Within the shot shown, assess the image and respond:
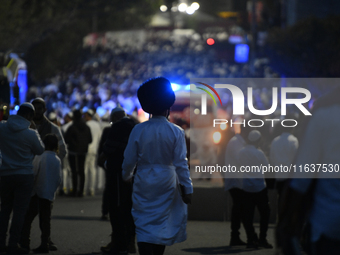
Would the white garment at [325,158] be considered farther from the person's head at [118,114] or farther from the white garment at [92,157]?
the white garment at [92,157]

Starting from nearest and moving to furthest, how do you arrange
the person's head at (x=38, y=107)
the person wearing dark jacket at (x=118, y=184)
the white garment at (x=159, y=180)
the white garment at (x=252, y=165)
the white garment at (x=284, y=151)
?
the white garment at (x=159, y=180) < the person wearing dark jacket at (x=118, y=184) < the person's head at (x=38, y=107) < the white garment at (x=252, y=165) < the white garment at (x=284, y=151)

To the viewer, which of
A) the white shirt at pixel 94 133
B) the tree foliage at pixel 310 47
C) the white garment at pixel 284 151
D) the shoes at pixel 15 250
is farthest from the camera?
the tree foliage at pixel 310 47

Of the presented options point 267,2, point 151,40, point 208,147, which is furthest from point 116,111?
point 151,40

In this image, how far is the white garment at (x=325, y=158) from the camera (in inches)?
106

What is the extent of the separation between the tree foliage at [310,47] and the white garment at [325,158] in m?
37.3

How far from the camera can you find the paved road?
767 centimetres

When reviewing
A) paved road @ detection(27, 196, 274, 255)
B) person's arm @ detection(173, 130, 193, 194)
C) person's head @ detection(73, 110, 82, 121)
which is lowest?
paved road @ detection(27, 196, 274, 255)

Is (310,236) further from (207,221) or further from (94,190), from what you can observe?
(94,190)

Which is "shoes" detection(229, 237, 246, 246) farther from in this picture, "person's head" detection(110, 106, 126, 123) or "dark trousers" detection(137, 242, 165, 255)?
"dark trousers" detection(137, 242, 165, 255)

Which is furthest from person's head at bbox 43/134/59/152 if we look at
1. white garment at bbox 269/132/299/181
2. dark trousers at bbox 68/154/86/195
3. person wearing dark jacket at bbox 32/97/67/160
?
dark trousers at bbox 68/154/86/195

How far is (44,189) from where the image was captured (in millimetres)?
7219

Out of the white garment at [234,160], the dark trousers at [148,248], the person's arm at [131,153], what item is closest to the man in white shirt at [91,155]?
the white garment at [234,160]

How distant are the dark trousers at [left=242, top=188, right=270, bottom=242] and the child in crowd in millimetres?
2252

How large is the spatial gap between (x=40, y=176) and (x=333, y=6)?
168ft
